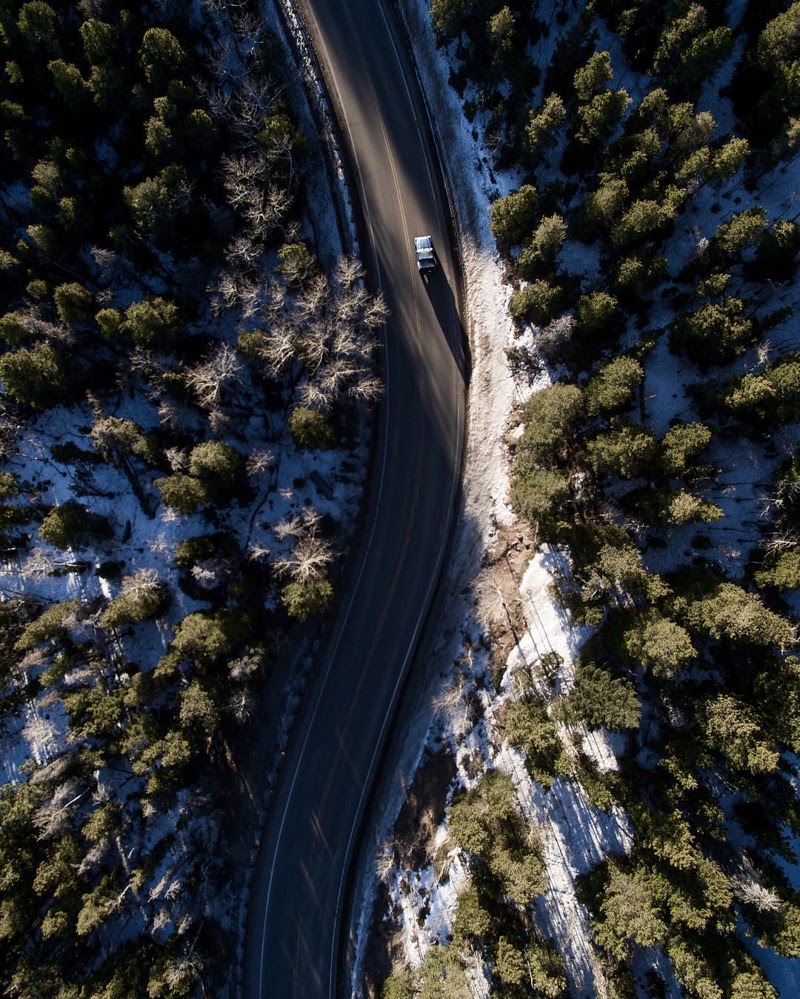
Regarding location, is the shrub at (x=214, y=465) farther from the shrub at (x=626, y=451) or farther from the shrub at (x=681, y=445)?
the shrub at (x=681, y=445)

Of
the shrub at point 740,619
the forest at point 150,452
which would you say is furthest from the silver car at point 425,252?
the shrub at point 740,619

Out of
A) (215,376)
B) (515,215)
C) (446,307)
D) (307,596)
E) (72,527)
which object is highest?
(446,307)

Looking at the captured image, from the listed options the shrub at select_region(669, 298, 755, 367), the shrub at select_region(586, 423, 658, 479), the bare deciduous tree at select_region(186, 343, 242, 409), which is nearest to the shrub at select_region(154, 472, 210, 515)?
the bare deciduous tree at select_region(186, 343, 242, 409)

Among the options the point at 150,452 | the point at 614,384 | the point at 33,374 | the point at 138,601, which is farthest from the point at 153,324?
the point at 614,384

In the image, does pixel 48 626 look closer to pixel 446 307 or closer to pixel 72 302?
pixel 72 302

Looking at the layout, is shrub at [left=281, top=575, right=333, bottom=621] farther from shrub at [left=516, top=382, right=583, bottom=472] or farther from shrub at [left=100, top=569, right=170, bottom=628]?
shrub at [left=516, top=382, right=583, bottom=472]
